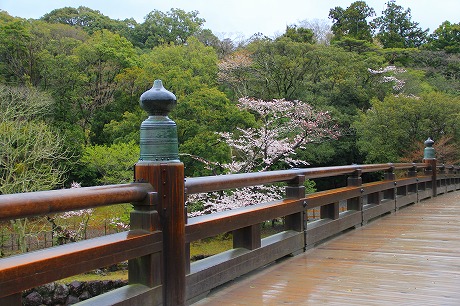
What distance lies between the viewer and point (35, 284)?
1.93 metres

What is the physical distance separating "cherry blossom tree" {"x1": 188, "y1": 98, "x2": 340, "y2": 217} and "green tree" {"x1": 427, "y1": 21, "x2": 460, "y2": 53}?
19.9m

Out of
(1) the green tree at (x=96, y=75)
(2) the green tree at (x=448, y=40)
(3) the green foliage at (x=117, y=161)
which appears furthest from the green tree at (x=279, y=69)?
(2) the green tree at (x=448, y=40)

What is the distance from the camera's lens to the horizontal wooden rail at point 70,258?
6.02 feet

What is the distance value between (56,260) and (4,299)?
268mm

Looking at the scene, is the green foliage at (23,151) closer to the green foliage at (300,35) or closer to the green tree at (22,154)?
the green tree at (22,154)

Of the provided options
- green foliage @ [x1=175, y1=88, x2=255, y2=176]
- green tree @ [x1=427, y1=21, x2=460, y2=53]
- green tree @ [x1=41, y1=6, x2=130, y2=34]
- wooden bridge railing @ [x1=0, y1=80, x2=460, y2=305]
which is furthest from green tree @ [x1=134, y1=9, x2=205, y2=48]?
wooden bridge railing @ [x1=0, y1=80, x2=460, y2=305]

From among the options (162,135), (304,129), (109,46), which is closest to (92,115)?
(109,46)

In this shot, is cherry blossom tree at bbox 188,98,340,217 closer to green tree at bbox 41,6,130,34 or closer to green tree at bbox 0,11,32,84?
green tree at bbox 0,11,32,84

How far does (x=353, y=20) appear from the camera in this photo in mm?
44531

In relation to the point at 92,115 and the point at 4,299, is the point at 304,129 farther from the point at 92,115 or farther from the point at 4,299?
the point at 4,299

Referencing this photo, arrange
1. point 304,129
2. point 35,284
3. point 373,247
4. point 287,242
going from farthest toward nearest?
1. point 304,129
2. point 373,247
3. point 287,242
4. point 35,284

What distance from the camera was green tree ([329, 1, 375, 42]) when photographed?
4280cm

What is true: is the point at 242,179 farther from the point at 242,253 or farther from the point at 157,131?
the point at 157,131

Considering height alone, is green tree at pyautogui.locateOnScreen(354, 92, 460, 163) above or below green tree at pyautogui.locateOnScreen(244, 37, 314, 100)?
below
